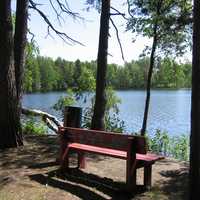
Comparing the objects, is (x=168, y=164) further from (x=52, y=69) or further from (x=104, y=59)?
(x=52, y=69)

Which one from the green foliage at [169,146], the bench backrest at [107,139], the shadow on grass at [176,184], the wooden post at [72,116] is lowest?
the green foliage at [169,146]

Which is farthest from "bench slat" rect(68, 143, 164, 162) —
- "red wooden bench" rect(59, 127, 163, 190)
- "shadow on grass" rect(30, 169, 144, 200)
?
"shadow on grass" rect(30, 169, 144, 200)

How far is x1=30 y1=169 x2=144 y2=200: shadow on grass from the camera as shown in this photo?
605cm

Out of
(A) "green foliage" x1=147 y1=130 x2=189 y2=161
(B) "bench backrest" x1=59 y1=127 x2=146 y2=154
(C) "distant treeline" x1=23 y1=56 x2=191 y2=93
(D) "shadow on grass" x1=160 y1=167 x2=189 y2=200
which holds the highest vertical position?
(C) "distant treeline" x1=23 y1=56 x2=191 y2=93

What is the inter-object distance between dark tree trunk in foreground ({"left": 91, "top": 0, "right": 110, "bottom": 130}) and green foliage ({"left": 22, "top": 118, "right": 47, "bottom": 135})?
380 cm

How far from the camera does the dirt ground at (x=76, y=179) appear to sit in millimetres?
6062

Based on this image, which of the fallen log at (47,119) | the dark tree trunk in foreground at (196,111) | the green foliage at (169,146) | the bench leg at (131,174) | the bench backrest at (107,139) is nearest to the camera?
the dark tree trunk in foreground at (196,111)

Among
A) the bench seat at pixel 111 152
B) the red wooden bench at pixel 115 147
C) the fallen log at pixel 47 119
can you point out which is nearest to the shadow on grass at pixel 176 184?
the red wooden bench at pixel 115 147

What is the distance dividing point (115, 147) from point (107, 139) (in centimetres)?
23

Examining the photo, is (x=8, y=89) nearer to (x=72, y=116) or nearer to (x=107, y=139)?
(x=72, y=116)

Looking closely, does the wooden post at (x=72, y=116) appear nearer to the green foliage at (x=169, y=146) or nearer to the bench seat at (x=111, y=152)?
the bench seat at (x=111, y=152)

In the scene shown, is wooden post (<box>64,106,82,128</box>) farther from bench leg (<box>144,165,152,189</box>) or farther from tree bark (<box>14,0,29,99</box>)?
tree bark (<box>14,0,29,99</box>)

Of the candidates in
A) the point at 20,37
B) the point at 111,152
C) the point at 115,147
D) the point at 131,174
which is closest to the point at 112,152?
the point at 111,152

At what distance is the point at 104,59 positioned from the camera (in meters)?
10.9
